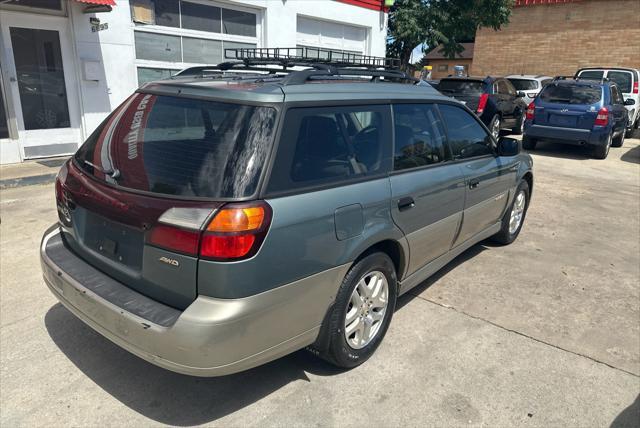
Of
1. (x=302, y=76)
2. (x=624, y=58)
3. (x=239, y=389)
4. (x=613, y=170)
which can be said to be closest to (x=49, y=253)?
(x=239, y=389)

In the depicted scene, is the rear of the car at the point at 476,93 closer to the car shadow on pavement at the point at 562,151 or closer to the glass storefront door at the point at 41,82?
the car shadow on pavement at the point at 562,151

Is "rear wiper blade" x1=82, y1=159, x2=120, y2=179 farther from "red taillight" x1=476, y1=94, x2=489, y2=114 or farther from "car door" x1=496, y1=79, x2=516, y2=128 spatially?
"car door" x1=496, y1=79, x2=516, y2=128

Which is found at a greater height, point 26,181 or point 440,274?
point 26,181

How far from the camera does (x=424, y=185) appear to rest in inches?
131

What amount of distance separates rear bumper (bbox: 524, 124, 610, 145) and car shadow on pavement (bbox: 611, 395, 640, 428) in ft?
30.8

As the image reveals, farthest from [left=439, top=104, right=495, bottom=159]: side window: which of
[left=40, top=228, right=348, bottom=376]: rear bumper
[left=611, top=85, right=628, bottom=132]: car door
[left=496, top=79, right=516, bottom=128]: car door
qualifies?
[left=496, top=79, right=516, bottom=128]: car door

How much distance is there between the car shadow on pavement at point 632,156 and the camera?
1138cm

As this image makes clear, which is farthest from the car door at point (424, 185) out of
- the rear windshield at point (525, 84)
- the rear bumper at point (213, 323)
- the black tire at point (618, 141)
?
the rear windshield at point (525, 84)

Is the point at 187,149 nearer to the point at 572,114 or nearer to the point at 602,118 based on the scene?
the point at 572,114

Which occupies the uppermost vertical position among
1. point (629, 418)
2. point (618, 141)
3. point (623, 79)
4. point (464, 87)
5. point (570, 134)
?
point (623, 79)

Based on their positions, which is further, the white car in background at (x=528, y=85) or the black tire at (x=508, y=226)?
the white car in background at (x=528, y=85)

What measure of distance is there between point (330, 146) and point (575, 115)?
10028 millimetres

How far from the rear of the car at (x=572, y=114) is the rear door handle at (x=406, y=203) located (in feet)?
30.7

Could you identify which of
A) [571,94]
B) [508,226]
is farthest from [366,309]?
[571,94]
